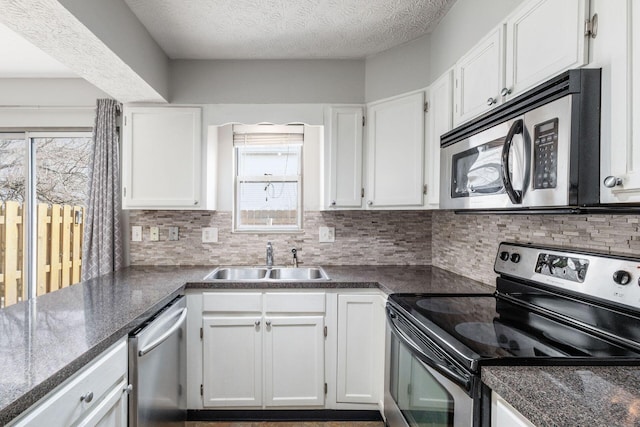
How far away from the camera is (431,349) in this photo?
1.23 m

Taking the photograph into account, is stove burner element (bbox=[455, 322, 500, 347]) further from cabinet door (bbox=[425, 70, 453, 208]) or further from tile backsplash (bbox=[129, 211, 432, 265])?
tile backsplash (bbox=[129, 211, 432, 265])

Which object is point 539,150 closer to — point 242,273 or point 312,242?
point 312,242

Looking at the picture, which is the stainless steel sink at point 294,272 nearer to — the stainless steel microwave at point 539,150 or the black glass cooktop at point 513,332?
the black glass cooktop at point 513,332

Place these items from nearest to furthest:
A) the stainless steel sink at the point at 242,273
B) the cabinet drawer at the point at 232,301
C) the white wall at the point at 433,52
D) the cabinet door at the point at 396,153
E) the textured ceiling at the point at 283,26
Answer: the white wall at the point at 433,52
the textured ceiling at the point at 283,26
the cabinet drawer at the point at 232,301
the cabinet door at the point at 396,153
the stainless steel sink at the point at 242,273

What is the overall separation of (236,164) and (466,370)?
2303 mm

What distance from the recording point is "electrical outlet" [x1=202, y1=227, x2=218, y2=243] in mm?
2768

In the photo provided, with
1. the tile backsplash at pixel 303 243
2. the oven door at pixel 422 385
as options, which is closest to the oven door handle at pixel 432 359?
the oven door at pixel 422 385

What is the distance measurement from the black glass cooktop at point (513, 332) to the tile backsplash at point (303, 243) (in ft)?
3.73

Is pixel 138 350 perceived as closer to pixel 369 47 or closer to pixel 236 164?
pixel 236 164

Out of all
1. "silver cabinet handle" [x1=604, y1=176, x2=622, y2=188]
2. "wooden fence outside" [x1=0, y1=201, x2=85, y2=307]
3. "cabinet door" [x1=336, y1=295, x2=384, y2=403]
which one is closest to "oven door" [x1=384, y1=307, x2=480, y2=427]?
"cabinet door" [x1=336, y1=295, x2=384, y2=403]

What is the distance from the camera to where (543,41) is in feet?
4.02

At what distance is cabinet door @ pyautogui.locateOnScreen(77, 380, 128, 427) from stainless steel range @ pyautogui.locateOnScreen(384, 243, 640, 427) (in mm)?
1093

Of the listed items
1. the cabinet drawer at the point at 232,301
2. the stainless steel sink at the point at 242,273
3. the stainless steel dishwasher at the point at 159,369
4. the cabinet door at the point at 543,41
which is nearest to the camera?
the cabinet door at the point at 543,41

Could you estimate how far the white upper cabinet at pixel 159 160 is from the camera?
2.51 m
